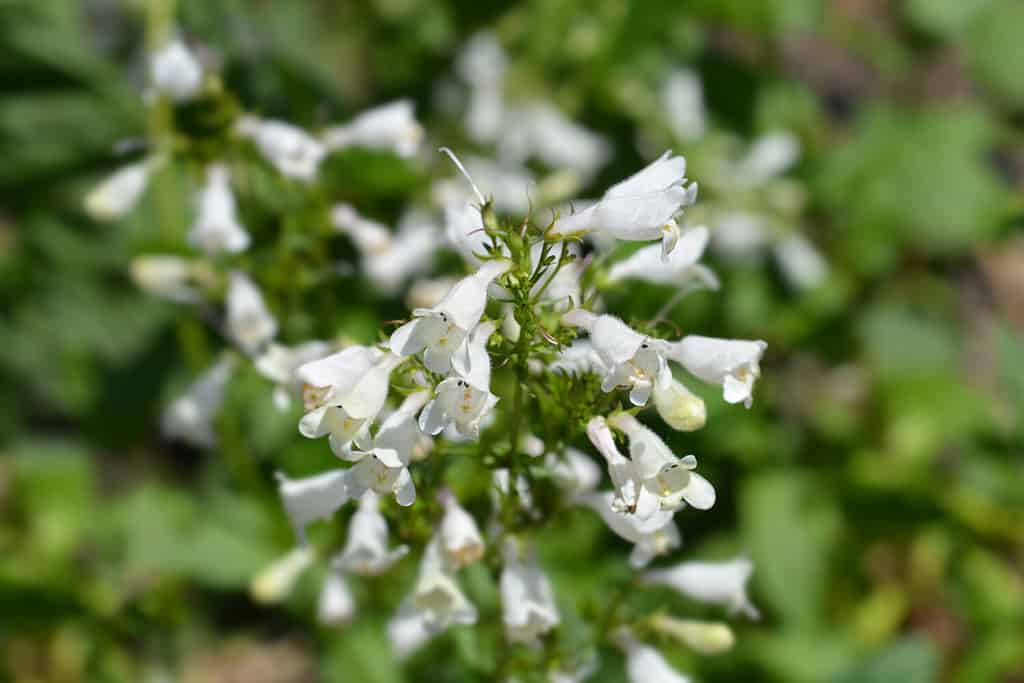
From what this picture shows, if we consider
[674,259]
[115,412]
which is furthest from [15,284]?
[674,259]

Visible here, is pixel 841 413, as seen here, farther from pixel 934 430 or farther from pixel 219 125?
pixel 219 125

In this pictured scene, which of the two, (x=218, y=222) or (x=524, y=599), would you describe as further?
(x=218, y=222)

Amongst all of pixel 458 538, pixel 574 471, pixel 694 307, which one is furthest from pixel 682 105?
pixel 458 538

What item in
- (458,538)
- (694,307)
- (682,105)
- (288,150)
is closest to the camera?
(458,538)

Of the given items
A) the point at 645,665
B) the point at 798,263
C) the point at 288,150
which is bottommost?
the point at 645,665

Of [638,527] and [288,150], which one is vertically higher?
[288,150]

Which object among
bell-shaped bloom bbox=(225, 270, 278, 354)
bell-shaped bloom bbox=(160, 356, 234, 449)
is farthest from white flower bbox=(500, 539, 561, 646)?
bell-shaped bloom bbox=(160, 356, 234, 449)

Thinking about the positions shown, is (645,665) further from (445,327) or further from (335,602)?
(445,327)
